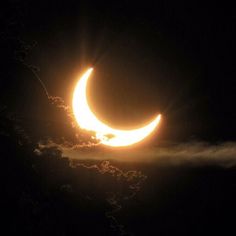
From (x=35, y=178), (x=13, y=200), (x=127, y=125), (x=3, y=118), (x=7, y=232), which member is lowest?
(x=7, y=232)

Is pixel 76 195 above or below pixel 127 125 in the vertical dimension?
below

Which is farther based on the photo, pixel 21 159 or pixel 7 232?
pixel 21 159

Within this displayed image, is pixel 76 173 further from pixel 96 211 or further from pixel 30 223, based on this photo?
pixel 30 223

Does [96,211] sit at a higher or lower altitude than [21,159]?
lower

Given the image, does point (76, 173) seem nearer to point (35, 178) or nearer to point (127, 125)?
point (35, 178)

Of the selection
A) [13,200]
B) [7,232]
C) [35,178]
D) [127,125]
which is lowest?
[7,232]

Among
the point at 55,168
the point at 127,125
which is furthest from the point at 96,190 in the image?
the point at 127,125

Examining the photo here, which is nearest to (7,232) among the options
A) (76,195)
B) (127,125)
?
(76,195)

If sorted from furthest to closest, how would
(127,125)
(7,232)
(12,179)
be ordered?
(127,125)
(12,179)
(7,232)

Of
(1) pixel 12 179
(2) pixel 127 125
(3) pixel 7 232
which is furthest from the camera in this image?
(2) pixel 127 125
